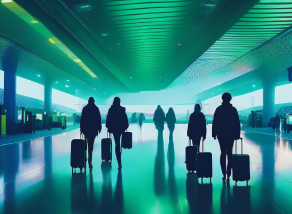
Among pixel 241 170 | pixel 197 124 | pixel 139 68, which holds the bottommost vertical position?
pixel 241 170

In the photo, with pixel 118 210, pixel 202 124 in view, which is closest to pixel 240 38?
pixel 202 124

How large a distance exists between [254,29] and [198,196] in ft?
25.8

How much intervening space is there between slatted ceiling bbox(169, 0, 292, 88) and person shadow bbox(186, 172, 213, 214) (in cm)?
580

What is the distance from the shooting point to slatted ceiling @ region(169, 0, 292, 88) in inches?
305

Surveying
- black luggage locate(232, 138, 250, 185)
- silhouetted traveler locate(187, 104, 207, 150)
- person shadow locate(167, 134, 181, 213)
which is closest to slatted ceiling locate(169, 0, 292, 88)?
silhouetted traveler locate(187, 104, 207, 150)

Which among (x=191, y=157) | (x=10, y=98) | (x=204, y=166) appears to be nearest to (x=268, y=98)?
(x=191, y=157)

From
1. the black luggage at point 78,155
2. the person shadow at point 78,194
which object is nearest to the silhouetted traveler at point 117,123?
the black luggage at point 78,155

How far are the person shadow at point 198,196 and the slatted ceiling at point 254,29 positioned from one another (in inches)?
228

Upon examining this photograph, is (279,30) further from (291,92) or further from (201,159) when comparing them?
(291,92)

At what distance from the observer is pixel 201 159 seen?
512cm

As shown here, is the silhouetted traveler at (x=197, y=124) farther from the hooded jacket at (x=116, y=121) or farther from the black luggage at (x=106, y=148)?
the black luggage at (x=106, y=148)

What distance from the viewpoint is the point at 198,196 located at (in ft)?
13.9

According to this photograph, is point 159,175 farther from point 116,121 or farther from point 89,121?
point 89,121

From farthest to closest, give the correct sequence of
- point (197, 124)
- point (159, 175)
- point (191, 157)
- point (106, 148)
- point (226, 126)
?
point (106, 148) → point (197, 124) → point (191, 157) → point (159, 175) → point (226, 126)
